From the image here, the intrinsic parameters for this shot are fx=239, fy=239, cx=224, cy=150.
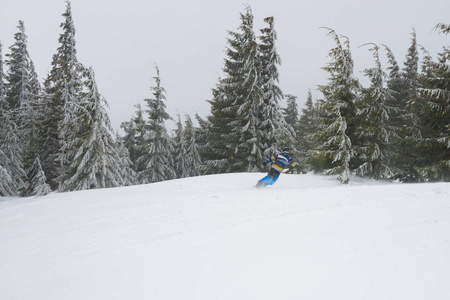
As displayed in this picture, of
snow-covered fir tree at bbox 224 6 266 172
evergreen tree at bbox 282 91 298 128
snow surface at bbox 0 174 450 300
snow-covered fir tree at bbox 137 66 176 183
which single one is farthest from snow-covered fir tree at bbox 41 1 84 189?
evergreen tree at bbox 282 91 298 128

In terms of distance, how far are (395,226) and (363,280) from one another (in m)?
2.09

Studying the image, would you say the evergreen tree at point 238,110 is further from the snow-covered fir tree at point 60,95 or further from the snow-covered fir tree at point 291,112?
the snow-covered fir tree at point 291,112

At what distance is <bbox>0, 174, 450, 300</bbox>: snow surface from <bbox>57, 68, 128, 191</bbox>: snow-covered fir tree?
8535 millimetres

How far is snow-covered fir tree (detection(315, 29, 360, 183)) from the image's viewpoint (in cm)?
1195

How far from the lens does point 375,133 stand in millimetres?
12211

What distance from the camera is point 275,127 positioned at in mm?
18766

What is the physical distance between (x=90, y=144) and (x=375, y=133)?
643 inches

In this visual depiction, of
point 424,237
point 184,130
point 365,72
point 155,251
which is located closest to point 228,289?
point 155,251

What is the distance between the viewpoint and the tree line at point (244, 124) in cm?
1231

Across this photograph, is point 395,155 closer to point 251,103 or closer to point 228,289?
point 251,103

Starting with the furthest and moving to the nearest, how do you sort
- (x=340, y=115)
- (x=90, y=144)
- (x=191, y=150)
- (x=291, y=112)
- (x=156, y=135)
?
(x=291, y=112), (x=191, y=150), (x=156, y=135), (x=90, y=144), (x=340, y=115)

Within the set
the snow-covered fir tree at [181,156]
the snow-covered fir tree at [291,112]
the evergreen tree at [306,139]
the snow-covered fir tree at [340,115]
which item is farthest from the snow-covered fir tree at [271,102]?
the snow-covered fir tree at [291,112]

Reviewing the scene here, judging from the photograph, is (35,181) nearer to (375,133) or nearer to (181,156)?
(181,156)

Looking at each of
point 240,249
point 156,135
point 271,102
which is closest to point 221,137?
point 271,102
